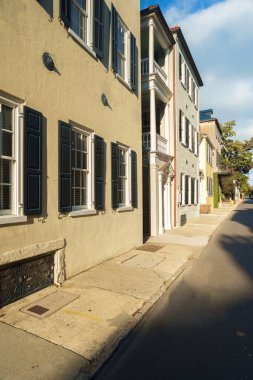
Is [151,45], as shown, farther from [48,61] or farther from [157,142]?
[48,61]

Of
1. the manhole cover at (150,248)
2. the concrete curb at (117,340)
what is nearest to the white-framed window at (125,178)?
the manhole cover at (150,248)

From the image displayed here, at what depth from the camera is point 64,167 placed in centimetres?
554

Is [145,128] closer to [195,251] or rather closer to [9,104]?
[195,251]

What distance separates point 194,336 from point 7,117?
4246mm

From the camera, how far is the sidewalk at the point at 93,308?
330 centimetres

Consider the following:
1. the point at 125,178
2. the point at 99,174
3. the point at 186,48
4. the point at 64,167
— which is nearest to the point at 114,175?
the point at 99,174

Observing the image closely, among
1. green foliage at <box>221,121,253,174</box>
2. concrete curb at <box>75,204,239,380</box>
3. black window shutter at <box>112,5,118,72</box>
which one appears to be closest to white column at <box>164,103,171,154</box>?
black window shutter at <box>112,5,118,72</box>

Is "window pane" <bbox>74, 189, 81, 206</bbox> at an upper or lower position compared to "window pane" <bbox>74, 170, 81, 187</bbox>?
lower

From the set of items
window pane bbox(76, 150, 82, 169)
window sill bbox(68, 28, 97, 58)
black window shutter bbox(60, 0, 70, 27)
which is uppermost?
black window shutter bbox(60, 0, 70, 27)

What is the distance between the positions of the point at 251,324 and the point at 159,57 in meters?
12.9

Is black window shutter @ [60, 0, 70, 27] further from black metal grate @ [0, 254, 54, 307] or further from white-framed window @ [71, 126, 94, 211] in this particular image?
black metal grate @ [0, 254, 54, 307]

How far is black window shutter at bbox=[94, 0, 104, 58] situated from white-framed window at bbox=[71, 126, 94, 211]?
7.12ft

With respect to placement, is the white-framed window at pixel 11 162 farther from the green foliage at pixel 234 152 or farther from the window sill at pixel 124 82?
the green foliage at pixel 234 152

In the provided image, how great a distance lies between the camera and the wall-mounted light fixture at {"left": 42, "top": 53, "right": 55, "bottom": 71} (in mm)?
5199
